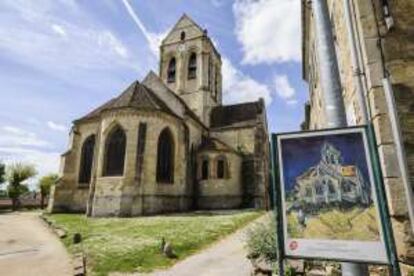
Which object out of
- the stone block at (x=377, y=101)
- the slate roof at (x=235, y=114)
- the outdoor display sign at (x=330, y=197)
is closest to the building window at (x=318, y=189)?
the outdoor display sign at (x=330, y=197)

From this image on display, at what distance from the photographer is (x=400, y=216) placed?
3500mm

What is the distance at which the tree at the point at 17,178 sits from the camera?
33781 mm

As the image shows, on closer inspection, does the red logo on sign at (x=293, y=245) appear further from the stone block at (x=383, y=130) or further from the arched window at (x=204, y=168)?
the arched window at (x=204, y=168)

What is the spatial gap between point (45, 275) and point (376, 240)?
703 centimetres

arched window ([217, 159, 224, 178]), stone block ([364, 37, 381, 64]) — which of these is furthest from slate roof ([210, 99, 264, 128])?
stone block ([364, 37, 381, 64])

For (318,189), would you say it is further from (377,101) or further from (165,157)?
(165,157)

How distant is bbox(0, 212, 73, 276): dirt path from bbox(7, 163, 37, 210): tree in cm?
2534

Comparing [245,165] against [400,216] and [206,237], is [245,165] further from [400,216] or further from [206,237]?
[400,216]

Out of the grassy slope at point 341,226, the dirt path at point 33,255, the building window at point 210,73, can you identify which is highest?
the building window at point 210,73

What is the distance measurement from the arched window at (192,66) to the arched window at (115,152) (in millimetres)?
13866

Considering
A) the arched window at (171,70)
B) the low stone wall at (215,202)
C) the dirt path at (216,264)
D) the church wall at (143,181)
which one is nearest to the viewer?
the dirt path at (216,264)

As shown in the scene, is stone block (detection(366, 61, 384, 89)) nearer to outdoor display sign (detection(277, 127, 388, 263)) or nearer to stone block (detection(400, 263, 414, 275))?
outdoor display sign (detection(277, 127, 388, 263))

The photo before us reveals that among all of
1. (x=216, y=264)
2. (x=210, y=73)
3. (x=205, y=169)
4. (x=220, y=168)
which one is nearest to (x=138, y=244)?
(x=216, y=264)

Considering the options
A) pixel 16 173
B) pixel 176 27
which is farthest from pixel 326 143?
pixel 16 173
